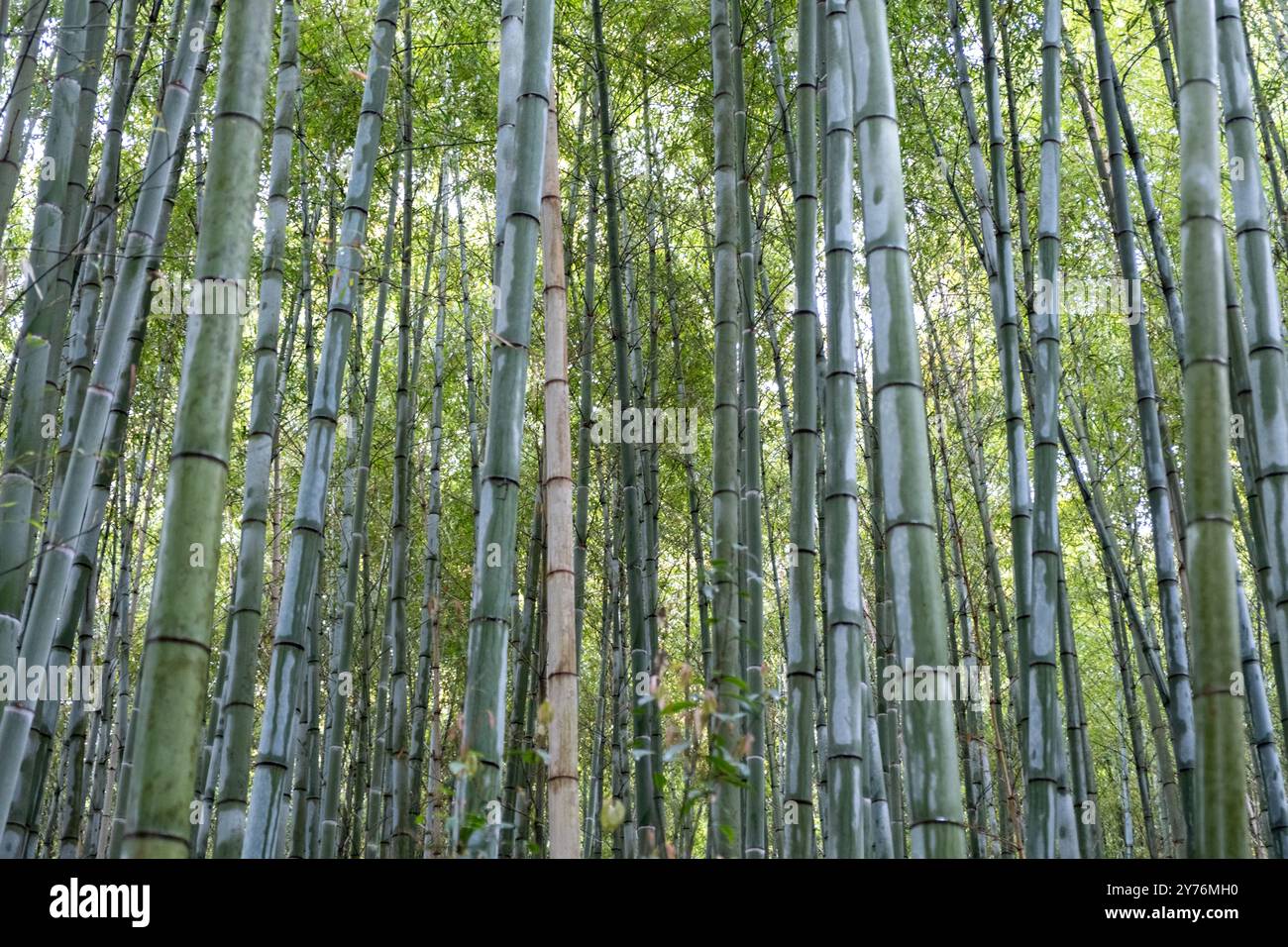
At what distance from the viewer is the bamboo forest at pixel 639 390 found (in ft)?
6.12

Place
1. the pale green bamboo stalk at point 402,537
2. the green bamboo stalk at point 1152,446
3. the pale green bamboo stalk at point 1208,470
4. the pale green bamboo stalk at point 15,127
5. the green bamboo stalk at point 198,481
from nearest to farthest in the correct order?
the green bamboo stalk at point 198,481 < the pale green bamboo stalk at point 1208,470 < the pale green bamboo stalk at point 15,127 < the green bamboo stalk at point 1152,446 < the pale green bamboo stalk at point 402,537

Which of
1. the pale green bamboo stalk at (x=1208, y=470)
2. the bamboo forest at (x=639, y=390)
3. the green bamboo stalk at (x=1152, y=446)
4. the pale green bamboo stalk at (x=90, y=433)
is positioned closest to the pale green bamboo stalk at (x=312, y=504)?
the bamboo forest at (x=639, y=390)

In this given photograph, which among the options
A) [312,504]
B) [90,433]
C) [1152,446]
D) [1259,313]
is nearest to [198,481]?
[90,433]

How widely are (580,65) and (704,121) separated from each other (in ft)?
2.39

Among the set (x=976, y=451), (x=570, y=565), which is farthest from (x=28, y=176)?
(x=976, y=451)

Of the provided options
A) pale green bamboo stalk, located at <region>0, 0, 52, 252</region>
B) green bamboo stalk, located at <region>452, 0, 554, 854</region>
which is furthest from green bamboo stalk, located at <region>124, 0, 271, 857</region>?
pale green bamboo stalk, located at <region>0, 0, 52, 252</region>

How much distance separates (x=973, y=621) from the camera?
23.4 feet

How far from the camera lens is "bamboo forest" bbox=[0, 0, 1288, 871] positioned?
6.12 ft

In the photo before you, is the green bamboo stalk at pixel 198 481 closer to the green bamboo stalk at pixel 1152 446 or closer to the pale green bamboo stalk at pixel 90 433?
the pale green bamboo stalk at pixel 90 433

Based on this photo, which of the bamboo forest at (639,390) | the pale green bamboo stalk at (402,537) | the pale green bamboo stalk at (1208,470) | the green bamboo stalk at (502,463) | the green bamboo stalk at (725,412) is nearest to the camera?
the pale green bamboo stalk at (1208,470)

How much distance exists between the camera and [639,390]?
608 cm

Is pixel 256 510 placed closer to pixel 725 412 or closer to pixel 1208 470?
pixel 725 412

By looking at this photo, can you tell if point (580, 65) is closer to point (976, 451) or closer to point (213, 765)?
point (976, 451)

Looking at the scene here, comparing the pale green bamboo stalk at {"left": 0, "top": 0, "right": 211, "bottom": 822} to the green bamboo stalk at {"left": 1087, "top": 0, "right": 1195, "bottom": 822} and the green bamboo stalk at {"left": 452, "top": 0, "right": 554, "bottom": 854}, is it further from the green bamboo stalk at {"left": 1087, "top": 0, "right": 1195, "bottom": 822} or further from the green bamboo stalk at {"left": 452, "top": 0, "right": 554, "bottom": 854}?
the green bamboo stalk at {"left": 1087, "top": 0, "right": 1195, "bottom": 822}
